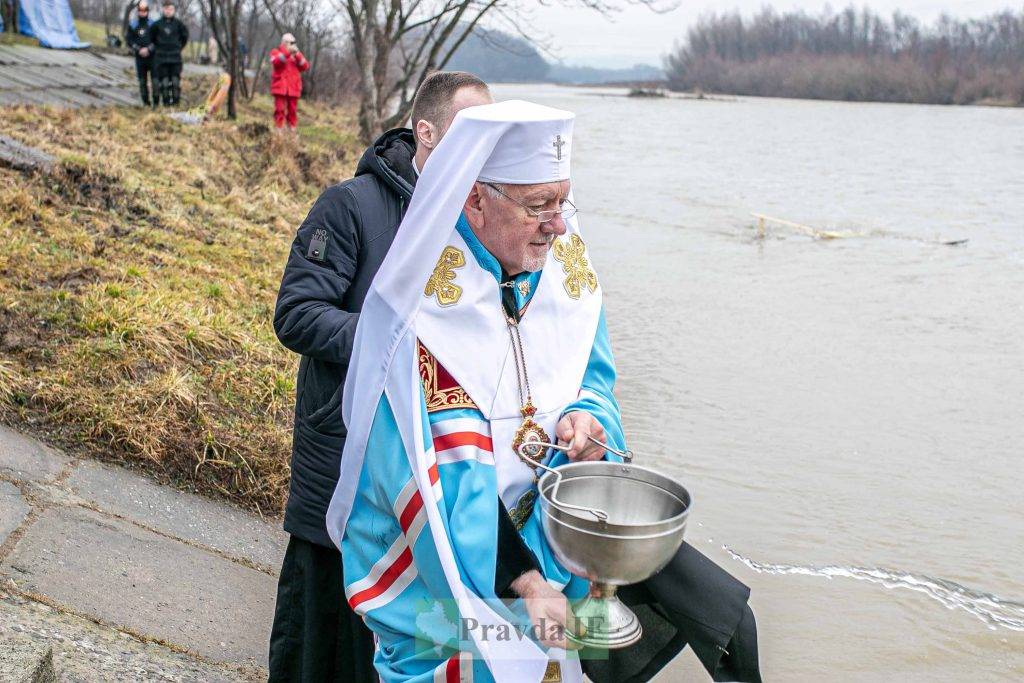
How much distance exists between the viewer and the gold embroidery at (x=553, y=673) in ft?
8.74

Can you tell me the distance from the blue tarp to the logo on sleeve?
69.7ft

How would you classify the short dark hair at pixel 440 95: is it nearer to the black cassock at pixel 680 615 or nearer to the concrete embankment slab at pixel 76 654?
the black cassock at pixel 680 615

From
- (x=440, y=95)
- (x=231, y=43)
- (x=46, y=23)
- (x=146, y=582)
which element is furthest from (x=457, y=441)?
(x=46, y=23)

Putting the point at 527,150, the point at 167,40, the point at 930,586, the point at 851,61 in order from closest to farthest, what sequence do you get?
the point at 527,150, the point at 930,586, the point at 167,40, the point at 851,61

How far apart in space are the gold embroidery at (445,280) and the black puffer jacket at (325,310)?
0.36m

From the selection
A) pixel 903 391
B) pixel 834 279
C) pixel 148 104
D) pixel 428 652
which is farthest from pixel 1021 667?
pixel 148 104

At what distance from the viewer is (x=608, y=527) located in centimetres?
223

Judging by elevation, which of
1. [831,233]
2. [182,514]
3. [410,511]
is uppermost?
[410,511]

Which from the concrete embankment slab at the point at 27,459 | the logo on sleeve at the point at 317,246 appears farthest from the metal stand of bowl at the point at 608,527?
the concrete embankment slab at the point at 27,459

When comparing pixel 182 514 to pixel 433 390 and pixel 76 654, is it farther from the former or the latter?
pixel 433 390

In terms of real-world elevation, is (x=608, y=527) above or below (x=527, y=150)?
below

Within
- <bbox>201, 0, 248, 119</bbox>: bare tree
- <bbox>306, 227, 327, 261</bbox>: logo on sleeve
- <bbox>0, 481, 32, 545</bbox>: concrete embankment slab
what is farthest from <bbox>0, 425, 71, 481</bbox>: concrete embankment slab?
<bbox>201, 0, 248, 119</bbox>: bare tree

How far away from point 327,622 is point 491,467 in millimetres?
898

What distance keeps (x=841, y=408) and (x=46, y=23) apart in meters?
19.4
